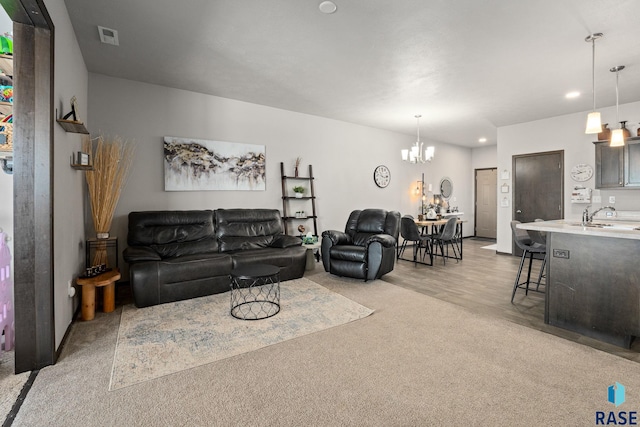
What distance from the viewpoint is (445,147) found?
27.5ft

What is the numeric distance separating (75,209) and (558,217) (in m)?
7.38

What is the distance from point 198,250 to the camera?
3.90 meters

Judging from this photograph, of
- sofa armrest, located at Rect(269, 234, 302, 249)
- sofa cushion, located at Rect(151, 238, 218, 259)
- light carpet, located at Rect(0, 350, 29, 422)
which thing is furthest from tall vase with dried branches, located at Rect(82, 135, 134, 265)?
sofa armrest, located at Rect(269, 234, 302, 249)

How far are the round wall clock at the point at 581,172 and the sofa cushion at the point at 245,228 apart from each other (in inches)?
208

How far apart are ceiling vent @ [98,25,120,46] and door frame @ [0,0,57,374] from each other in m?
0.94

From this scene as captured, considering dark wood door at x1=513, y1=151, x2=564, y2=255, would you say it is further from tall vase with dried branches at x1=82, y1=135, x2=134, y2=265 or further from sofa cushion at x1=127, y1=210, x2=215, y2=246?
tall vase with dried branches at x1=82, y1=135, x2=134, y2=265

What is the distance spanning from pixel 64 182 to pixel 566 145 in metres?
7.31

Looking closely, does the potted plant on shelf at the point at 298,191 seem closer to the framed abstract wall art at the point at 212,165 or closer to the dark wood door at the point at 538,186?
the framed abstract wall art at the point at 212,165

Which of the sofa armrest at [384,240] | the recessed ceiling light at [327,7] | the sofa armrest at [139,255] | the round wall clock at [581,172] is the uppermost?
the recessed ceiling light at [327,7]

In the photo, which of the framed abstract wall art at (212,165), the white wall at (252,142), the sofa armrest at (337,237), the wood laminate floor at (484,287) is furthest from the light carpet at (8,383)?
the sofa armrest at (337,237)

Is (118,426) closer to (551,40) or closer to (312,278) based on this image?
(312,278)

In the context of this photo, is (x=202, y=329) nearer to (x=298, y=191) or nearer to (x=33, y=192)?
(x=33, y=192)

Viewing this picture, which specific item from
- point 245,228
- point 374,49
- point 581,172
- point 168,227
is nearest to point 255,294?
point 245,228

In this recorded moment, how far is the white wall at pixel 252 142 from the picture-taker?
398 centimetres
